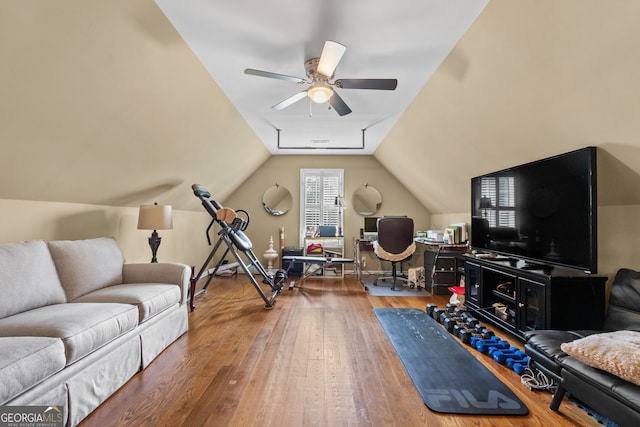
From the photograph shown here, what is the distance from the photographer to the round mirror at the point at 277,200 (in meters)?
6.25

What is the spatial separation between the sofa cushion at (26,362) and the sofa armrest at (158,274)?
4.26 feet

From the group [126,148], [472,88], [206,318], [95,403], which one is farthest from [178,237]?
[472,88]

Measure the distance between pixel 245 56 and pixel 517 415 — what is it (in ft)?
10.7

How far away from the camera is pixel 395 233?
4.70 m

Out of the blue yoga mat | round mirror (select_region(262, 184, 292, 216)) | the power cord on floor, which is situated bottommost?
the blue yoga mat

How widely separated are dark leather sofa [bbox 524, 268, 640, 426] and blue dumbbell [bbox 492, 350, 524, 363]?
236mm

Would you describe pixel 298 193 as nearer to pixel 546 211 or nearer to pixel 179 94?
pixel 179 94

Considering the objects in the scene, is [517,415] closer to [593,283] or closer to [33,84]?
[593,283]

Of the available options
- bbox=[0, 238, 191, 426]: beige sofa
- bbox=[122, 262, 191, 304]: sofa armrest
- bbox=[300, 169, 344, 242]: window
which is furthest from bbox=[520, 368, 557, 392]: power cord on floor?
bbox=[300, 169, 344, 242]: window

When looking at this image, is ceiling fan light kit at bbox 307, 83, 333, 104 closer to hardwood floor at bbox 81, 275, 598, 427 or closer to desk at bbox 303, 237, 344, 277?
hardwood floor at bbox 81, 275, 598, 427

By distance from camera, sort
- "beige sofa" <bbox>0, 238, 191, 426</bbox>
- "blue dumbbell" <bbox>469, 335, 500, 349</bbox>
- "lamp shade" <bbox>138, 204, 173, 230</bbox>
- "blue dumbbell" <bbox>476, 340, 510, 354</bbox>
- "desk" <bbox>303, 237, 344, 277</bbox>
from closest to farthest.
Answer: "beige sofa" <bbox>0, 238, 191, 426</bbox> < "blue dumbbell" <bbox>476, 340, 510, 354</bbox> < "blue dumbbell" <bbox>469, 335, 500, 349</bbox> < "lamp shade" <bbox>138, 204, 173, 230</bbox> < "desk" <bbox>303, 237, 344, 277</bbox>

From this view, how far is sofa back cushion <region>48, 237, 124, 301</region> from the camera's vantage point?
7.56ft

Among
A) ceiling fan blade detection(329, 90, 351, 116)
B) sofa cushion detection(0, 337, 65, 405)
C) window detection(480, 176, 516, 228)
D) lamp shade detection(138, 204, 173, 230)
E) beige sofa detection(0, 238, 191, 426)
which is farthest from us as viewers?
lamp shade detection(138, 204, 173, 230)

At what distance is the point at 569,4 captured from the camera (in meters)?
1.58
